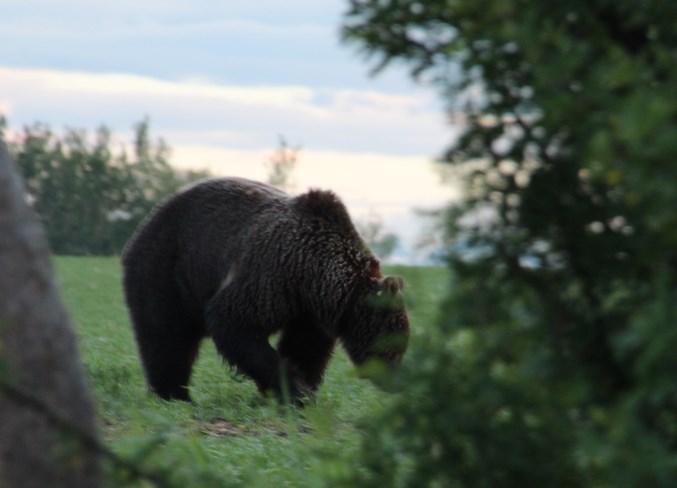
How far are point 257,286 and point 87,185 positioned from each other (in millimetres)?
38927

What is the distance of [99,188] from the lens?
46.8 m

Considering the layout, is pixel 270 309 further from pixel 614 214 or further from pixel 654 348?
pixel 654 348

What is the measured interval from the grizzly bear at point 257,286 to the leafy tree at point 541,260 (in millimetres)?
4856

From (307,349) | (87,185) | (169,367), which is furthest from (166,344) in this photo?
(87,185)

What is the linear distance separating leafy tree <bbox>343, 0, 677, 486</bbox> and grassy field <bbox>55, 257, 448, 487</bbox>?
0.69ft

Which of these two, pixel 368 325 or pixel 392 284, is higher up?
pixel 392 284

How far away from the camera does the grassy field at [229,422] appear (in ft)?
12.5

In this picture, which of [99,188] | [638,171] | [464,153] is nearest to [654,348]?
[638,171]

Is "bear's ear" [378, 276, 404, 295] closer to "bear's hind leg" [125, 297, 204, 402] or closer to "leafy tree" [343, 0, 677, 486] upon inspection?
"bear's hind leg" [125, 297, 204, 402]

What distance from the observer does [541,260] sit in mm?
3414

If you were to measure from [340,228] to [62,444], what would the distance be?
5903 millimetres

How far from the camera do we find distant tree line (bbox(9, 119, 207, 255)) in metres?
45.8

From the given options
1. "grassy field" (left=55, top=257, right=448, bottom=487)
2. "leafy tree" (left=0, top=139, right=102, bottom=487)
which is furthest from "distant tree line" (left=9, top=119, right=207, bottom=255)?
"leafy tree" (left=0, top=139, right=102, bottom=487)

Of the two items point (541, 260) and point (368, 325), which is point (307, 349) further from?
point (541, 260)
